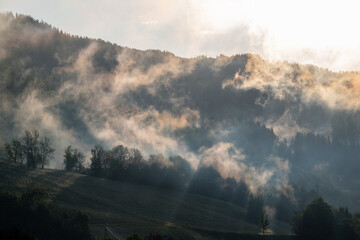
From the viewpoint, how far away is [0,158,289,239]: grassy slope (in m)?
125

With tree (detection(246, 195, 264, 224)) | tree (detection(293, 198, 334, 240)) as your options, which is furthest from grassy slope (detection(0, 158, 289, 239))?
tree (detection(293, 198, 334, 240))

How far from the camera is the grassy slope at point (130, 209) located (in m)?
125

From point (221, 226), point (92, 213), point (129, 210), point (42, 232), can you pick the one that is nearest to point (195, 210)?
point (221, 226)

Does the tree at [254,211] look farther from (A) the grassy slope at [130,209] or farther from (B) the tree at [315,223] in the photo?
(B) the tree at [315,223]

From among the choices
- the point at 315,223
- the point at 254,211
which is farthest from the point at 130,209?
the point at 315,223

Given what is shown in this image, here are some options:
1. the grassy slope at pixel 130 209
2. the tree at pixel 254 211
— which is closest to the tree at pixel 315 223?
the grassy slope at pixel 130 209

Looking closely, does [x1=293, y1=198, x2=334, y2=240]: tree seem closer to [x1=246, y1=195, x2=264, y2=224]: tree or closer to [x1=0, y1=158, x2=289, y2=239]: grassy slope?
[x1=0, y1=158, x2=289, y2=239]: grassy slope

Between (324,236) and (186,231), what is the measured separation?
61174 millimetres

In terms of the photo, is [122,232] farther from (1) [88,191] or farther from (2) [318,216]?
(2) [318,216]

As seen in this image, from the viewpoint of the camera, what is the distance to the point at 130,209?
155875 millimetres

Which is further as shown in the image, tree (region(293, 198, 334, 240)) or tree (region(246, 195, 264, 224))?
tree (region(246, 195, 264, 224))

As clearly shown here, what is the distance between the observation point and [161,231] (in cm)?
11962

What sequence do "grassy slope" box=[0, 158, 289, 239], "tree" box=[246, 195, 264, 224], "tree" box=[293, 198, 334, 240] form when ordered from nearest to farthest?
"grassy slope" box=[0, 158, 289, 239] → "tree" box=[293, 198, 334, 240] → "tree" box=[246, 195, 264, 224]

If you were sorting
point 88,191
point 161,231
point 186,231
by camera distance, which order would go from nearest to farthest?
1. point 161,231
2. point 186,231
3. point 88,191
